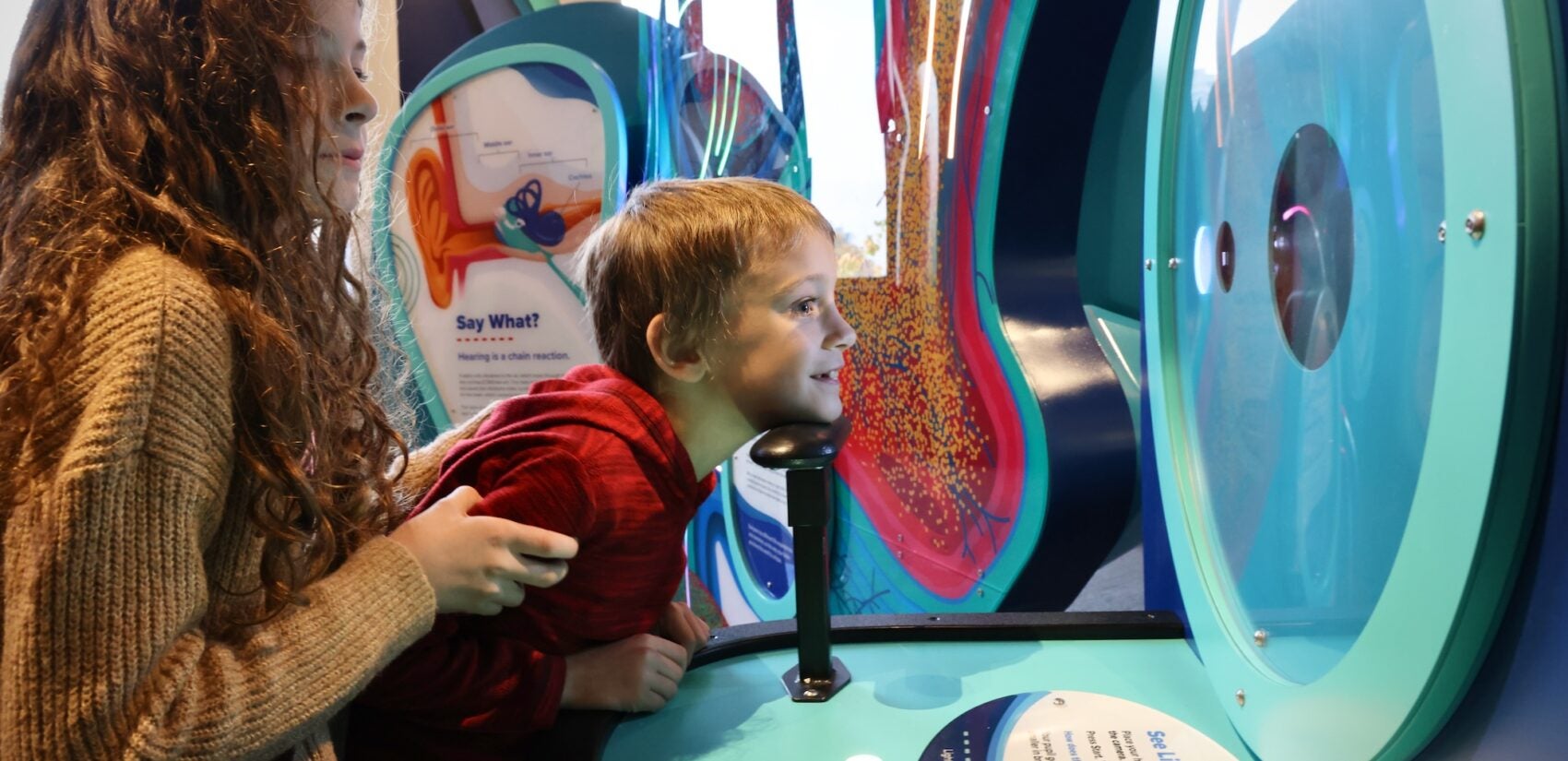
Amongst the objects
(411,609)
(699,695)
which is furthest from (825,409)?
(411,609)

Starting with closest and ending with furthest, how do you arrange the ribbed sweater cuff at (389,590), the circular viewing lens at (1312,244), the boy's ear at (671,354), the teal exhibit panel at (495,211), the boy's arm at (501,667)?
the circular viewing lens at (1312,244)
the ribbed sweater cuff at (389,590)
the boy's arm at (501,667)
the boy's ear at (671,354)
the teal exhibit panel at (495,211)

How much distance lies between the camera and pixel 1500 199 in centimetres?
36

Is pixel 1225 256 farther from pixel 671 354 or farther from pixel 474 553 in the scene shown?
pixel 474 553

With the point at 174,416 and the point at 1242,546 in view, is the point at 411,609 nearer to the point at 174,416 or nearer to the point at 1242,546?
the point at 174,416

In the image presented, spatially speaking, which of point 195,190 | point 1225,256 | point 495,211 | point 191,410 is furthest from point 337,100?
point 495,211

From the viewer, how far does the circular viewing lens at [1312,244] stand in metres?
0.50

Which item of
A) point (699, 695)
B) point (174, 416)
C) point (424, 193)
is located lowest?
point (699, 695)

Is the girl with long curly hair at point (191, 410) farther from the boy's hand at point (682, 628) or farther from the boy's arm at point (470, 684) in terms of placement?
the boy's hand at point (682, 628)

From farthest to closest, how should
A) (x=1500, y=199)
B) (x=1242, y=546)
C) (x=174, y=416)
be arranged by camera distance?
(x=1242, y=546), (x=174, y=416), (x=1500, y=199)

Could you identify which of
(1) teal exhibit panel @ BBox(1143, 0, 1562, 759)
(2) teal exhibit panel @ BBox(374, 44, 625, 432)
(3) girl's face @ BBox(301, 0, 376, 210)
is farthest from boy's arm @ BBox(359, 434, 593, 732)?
(2) teal exhibit panel @ BBox(374, 44, 625, 432)

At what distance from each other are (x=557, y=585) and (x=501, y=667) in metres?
0.08

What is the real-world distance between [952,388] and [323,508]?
0.78 m

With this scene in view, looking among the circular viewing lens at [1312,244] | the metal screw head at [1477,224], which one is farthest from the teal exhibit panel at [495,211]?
the metal screw head at [1477,224]

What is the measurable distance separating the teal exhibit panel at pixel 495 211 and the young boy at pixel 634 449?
1123 millimetres
